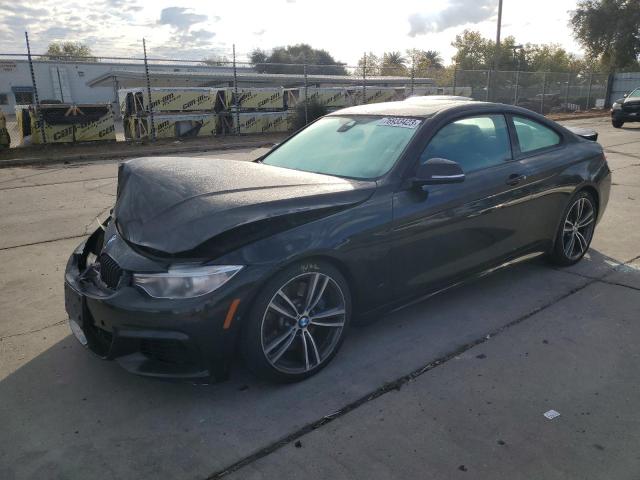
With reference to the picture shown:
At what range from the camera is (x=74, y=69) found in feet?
141

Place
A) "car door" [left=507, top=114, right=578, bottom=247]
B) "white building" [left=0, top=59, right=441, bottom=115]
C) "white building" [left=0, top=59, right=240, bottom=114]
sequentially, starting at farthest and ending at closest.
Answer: "white building" [left=0, top=59, right=240, bottom=114] < "white building" [left=0, top=59, right=441, bottom=115] < "car door" [left=507, top=114, right=578, bottom=247]

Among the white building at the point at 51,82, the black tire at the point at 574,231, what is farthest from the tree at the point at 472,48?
the black tire at the point at 574,231

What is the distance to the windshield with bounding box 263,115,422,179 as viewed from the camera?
11.6 ft

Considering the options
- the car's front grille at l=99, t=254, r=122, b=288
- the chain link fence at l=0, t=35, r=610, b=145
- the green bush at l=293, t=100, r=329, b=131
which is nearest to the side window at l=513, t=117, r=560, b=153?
the car's front grille at l=99, t=254, r=122, b=288

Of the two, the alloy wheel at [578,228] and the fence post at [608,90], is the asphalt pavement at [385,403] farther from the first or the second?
the fence post at [608,90]

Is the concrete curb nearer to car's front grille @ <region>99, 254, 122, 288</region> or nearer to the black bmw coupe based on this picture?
the black bmw coupe

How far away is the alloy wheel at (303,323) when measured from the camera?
291 centimetres

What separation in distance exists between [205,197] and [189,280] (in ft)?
1.73

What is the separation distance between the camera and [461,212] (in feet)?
12.0

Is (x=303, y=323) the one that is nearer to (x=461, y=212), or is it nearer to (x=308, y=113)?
(x=461, y=212)

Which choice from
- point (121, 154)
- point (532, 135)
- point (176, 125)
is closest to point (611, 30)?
point (176, 125)

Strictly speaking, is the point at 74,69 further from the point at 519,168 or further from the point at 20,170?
the point at 519,168

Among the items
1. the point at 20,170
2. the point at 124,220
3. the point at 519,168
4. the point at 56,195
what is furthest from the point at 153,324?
the point at 20,170

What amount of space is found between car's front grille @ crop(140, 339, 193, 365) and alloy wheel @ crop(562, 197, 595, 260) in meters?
3.49
